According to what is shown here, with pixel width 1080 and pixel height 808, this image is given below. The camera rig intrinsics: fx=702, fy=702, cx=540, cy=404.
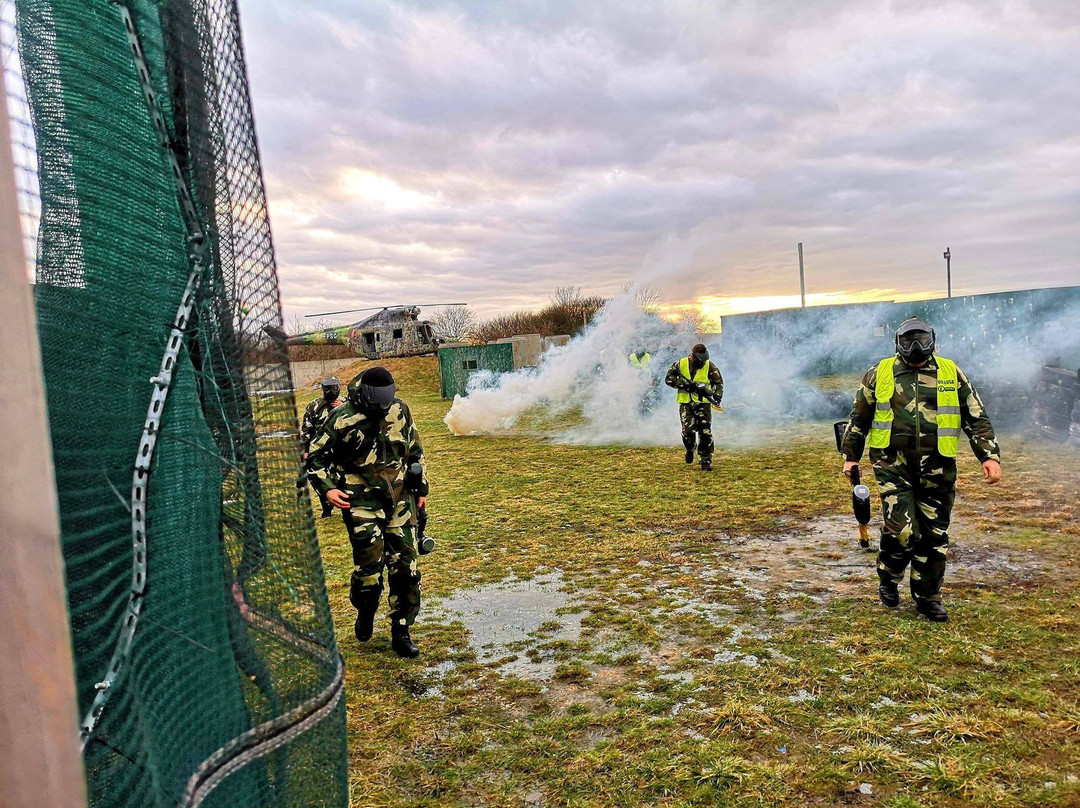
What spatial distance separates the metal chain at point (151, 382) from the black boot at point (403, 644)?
3184 mm

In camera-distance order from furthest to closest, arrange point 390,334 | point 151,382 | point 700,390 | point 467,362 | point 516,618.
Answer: point 390,334, point 467,362, point 700,390, point 516,618, point 151,382

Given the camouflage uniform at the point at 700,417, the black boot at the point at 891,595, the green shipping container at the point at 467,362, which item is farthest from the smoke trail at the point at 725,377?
the black boot at the point at 891,595

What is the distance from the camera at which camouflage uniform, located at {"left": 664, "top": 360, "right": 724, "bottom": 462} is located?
1029cm

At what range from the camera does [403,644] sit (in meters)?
4.65

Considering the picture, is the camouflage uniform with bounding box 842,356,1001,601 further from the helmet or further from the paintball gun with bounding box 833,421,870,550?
the paintball gun with bounding box 833,421,870,550

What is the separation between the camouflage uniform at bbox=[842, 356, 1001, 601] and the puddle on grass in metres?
2.30

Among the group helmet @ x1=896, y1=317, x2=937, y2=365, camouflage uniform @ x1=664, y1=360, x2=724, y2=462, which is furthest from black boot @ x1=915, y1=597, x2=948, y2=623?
camouflage uniform @ x1=664, y1=360, x2=724, y2=462

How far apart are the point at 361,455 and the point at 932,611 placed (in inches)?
154

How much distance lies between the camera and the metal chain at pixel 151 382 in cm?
157

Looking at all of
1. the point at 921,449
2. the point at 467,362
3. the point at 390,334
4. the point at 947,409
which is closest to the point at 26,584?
the point at 921,449

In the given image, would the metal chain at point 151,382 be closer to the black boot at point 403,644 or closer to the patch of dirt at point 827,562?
the black boot at point 403,644

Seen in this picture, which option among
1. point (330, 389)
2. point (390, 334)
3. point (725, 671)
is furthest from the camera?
point (390, 334)

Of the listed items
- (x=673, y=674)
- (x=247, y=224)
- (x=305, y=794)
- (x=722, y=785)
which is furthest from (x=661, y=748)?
(x=247, y=224)

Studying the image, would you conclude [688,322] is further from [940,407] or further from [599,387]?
[940,407]
